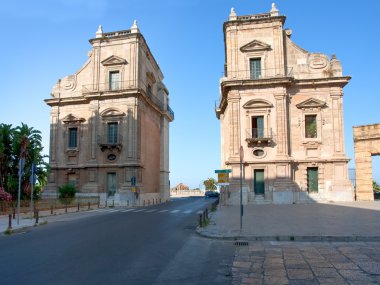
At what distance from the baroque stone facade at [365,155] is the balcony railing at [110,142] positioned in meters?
22.8

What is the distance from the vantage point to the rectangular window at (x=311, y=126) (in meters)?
31.2

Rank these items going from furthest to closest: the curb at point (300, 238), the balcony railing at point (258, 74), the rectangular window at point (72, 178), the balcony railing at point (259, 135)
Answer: the rectangular window at point (72, 178) < the balcony railing at point (258, 74) < the balcony railing at point (259, 135) < the curb at point (300, 238)

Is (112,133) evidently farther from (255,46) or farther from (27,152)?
(255,46)

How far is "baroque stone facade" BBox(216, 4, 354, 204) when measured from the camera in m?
30.0

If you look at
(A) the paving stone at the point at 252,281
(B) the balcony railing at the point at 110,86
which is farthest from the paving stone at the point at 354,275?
(B) the balcony railing at the point at 110,86

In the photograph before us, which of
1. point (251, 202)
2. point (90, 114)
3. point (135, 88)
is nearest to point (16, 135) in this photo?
point (90, 114)

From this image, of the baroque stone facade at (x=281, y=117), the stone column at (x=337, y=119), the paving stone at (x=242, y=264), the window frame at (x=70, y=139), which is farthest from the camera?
the window frame at (x=70, y=139)

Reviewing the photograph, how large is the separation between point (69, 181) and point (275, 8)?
89.4 ft

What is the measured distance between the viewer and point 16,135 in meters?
28.0

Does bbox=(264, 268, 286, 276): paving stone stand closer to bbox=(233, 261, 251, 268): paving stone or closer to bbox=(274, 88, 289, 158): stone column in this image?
bbox=(233, 261, 251, 268): paving stone

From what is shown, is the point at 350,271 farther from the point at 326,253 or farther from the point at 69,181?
the point at 69,181

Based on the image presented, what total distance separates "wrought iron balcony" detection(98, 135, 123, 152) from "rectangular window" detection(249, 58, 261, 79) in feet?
48.3

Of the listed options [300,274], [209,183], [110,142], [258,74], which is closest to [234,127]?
[258,74]

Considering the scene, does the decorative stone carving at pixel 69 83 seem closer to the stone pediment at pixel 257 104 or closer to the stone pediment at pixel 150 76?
the stone pediment at pixel 150 76
